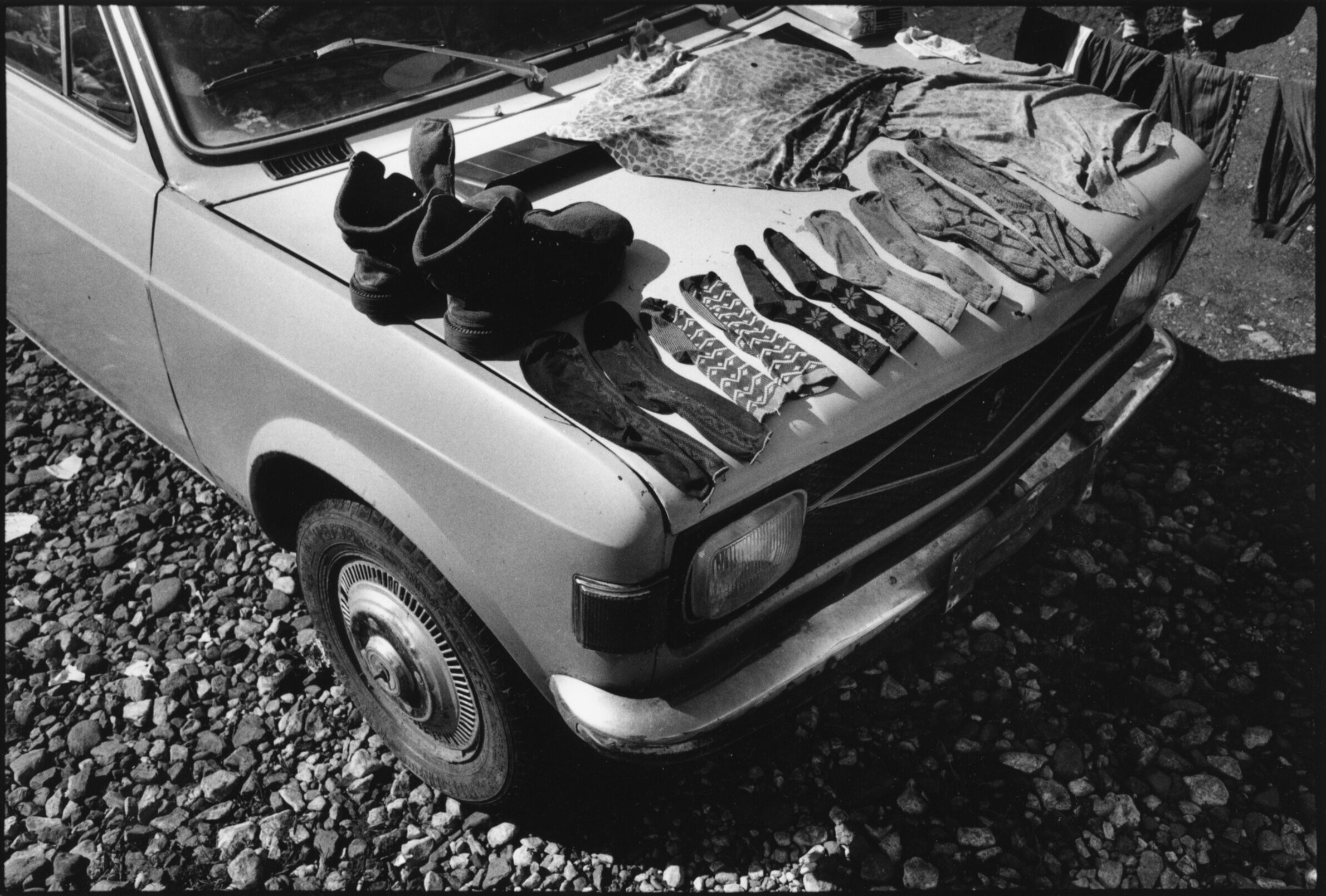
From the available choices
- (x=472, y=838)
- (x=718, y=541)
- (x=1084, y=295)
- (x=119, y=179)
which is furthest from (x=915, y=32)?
(x=472, y=838)

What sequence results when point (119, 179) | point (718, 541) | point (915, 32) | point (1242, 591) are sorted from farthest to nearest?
point (915, 32)
point (1242, 591)
point (119, 179)
point (718, 541)

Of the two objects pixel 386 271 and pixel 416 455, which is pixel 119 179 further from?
pixel 416 455

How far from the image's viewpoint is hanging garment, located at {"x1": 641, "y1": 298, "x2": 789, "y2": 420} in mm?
2041

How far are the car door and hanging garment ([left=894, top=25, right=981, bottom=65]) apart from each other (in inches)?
94.4

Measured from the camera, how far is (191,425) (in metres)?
2.79

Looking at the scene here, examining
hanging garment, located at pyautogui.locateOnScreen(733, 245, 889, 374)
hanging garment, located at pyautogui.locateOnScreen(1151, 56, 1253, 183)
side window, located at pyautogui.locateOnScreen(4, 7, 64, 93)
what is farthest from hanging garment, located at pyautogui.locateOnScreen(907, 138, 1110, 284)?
side window, located at pyautogui.locateOnScreen(4, 7, 64, 93)

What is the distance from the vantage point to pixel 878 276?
2.33 meters

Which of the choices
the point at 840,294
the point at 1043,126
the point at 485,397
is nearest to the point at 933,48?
the point at 1043,126

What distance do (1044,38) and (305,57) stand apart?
11.1 ft

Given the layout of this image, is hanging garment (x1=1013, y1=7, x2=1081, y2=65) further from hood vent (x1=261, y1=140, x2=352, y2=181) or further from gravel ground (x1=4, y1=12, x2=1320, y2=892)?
hood vent (x1=261, y1=140, x2=352, y2=181)

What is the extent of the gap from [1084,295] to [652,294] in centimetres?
A: 107

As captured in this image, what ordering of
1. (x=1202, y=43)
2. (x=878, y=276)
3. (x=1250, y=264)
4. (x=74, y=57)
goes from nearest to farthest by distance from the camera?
(x=878, y=276) < (x=74, y=57) < (x=1250, y=264) < (x=1202, y=43)

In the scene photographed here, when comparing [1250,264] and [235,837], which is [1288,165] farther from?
[235,837]

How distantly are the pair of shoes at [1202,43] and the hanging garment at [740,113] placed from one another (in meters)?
2.28
